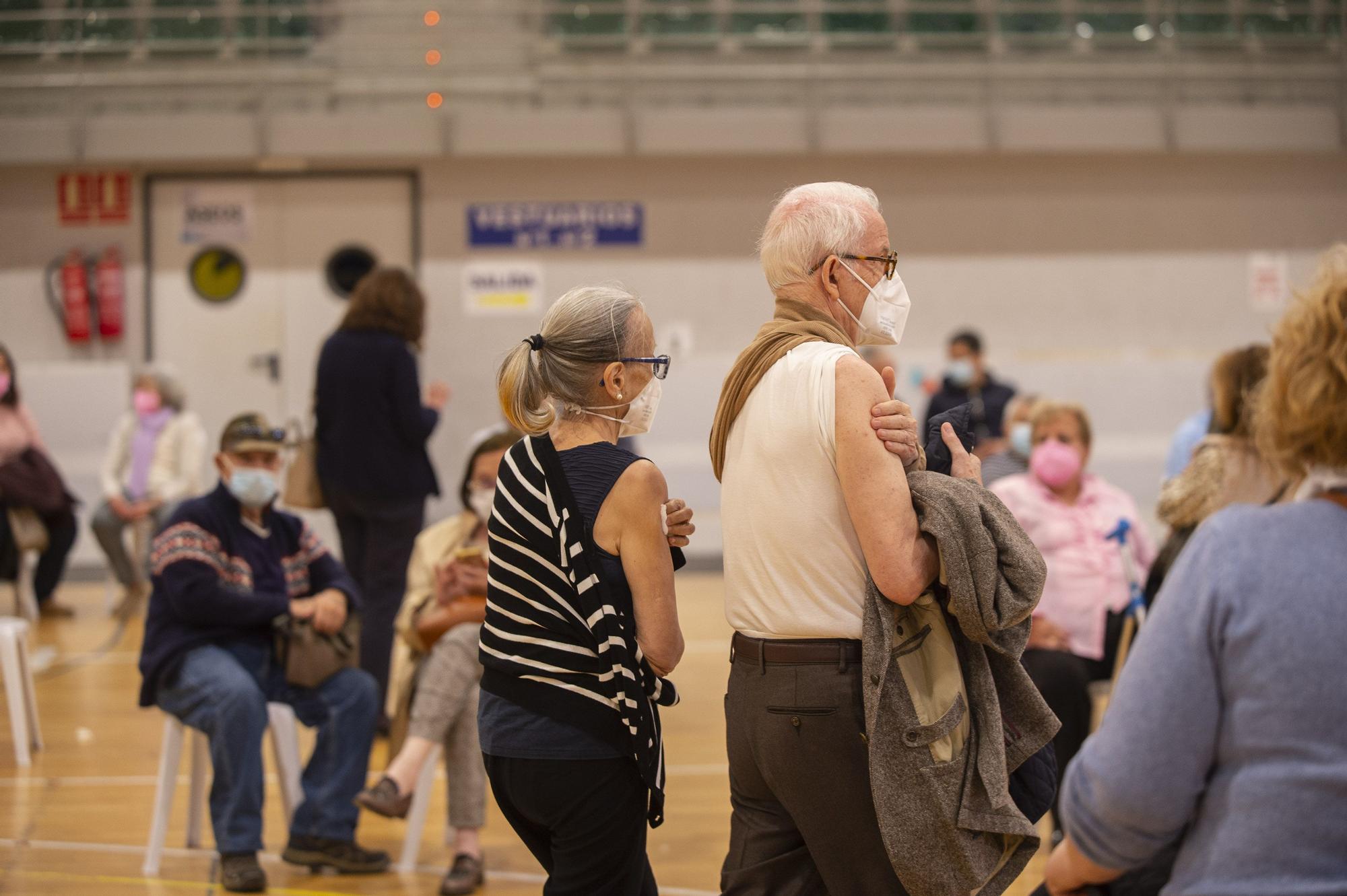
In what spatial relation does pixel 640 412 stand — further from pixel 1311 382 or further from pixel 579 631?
pixel 1311 382


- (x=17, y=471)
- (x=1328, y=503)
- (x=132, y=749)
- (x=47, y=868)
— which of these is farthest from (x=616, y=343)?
(x=17, y=471)

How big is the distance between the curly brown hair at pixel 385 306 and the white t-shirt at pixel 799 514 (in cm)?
336

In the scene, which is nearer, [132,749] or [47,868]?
[47,868]

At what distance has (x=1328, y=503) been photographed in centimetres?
142

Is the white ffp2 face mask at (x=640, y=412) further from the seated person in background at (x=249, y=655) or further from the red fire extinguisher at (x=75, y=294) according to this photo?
the red fire extinguisher at (x=75, y=294)

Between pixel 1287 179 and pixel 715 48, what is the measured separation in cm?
455

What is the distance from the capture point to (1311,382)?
1.42m

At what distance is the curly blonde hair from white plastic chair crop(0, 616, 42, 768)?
16.7ft

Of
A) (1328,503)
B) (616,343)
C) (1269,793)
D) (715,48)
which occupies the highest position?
(715,48)

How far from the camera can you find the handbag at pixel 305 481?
17.6ft

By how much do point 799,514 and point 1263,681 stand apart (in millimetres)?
857

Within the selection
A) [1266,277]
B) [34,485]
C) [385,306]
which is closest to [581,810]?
[385,306]

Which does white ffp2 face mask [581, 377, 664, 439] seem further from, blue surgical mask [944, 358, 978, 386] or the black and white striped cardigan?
blue surgical mask [944, 358, 978, 386]

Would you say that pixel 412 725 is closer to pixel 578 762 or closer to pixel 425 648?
pixel 425 648
